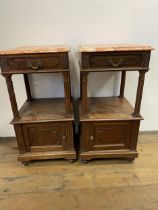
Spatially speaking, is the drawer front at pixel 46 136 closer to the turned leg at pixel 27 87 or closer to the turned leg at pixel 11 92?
the turned leg at pixel 11 92

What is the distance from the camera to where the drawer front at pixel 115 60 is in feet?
4.10

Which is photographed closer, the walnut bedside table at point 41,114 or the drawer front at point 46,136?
the walnut bedside table at point 41,114

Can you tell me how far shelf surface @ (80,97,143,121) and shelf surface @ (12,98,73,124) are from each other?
0.66 ft

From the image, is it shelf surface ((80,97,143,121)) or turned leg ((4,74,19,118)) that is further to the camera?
shelf surface ((80,97,143,121))

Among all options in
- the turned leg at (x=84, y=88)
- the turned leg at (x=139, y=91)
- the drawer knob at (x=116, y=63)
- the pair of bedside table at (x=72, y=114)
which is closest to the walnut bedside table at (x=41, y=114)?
the pair of bedside table at (x=72, y=114)

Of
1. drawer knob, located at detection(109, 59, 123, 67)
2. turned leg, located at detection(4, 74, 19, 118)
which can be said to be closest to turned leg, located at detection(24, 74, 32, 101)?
turned leg, located at detection(4, 74, 19, 118)

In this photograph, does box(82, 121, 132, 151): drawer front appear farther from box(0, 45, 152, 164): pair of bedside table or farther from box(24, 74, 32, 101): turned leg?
box(24, 74, 32, 101): turned leg

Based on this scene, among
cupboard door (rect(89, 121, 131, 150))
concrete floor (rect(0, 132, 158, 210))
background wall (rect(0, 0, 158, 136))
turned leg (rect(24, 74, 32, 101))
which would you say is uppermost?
background wall (rect(0, 0, 158, 136))

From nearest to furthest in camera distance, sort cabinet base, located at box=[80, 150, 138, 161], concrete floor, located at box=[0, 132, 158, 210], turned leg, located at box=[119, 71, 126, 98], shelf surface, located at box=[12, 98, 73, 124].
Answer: concrete floor, located at box=[0, 132, 158, 210] → shelf surface, located at box=[12, 98, 73, 124] → cabinet base, located at box=[80, 150, 138, 161] → turned leg, located at box=[119, 71, 126, 98]

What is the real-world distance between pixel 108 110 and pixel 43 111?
0.58 m

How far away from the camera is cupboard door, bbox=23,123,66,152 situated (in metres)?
1.49

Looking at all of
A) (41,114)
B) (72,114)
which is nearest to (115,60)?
(72,114)

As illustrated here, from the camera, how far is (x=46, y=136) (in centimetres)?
154

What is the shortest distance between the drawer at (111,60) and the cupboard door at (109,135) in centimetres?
48
